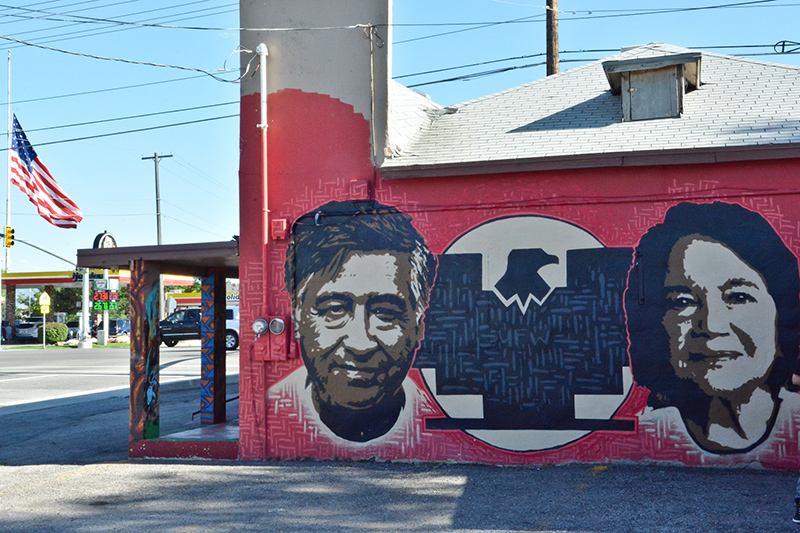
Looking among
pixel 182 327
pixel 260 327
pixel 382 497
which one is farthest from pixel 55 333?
pixel 382 497

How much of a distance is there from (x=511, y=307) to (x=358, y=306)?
1.83 metres

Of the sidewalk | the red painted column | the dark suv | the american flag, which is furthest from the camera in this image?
the dark suv

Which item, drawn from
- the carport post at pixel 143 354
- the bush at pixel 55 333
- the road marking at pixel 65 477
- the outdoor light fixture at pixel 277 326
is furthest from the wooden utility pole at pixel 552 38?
the bush at pixel 55 333

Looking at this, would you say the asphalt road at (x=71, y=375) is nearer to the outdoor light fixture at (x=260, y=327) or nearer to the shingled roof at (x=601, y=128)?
the outdoor light fixture at (x=260, y=327)

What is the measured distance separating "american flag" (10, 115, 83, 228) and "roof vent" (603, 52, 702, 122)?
1420cm

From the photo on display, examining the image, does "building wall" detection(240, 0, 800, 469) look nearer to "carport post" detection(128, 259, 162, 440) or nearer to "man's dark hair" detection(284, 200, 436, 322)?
"man's dark hair" detection(284, 200, 436, 322)

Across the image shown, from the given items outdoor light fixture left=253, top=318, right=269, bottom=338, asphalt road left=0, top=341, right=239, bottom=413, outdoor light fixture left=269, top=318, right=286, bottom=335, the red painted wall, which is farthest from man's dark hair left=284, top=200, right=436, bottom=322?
asphalt road left=0, top=341, right=239, bottom=413

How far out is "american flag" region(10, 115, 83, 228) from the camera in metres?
18.2

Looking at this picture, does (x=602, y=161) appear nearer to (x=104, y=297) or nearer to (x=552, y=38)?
(x=552, y=38)

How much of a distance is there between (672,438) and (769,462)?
962 millimetres

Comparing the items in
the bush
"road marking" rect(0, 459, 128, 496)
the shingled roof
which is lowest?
"road marking" rect(0, 459, 128, 496)

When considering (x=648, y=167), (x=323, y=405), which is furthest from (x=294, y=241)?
(x=648, y=167)

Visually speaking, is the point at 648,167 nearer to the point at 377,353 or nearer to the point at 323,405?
the point at 377,353

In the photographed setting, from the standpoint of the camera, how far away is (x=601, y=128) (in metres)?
8.98
